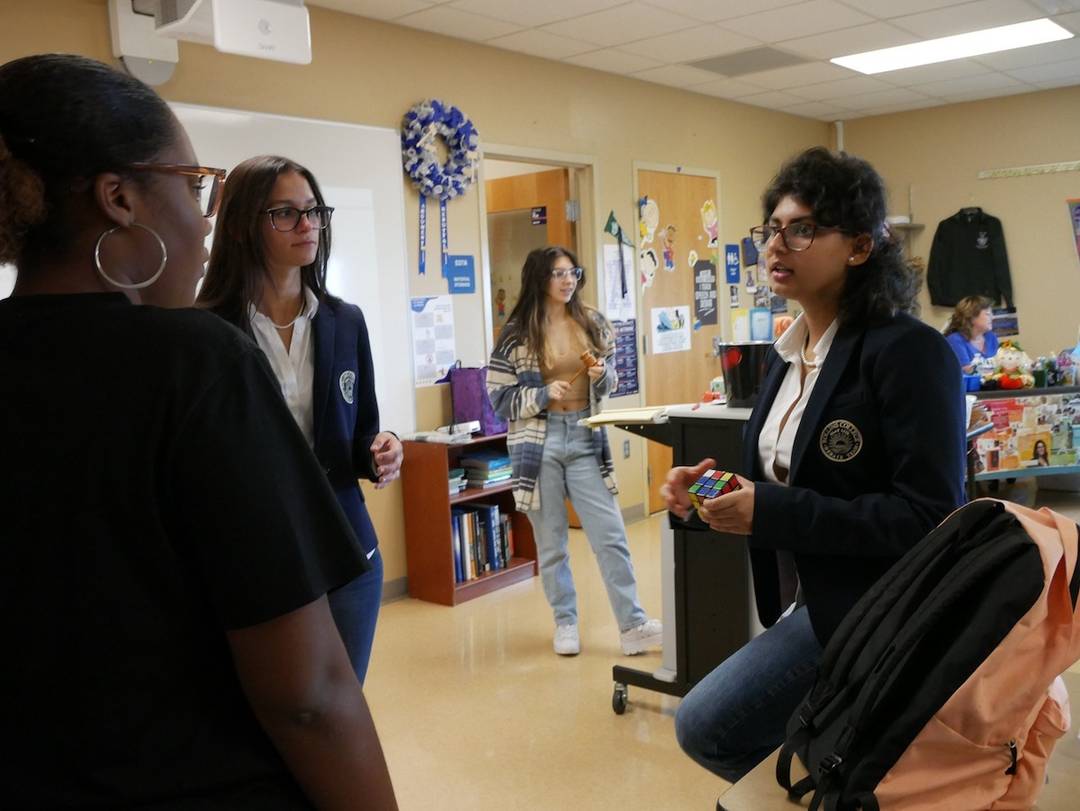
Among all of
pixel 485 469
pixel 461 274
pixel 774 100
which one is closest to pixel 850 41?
pixel 774 100

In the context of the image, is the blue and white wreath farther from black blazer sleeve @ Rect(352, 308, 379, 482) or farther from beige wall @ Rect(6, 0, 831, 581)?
black blazer sleeve @ Rect(352, 308, 379, 482)

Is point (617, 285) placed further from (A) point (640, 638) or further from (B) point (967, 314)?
(A) point (640, 638)

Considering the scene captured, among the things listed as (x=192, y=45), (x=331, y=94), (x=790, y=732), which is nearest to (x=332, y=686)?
(x=790, y=732)

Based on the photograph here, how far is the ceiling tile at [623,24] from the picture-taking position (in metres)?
4.57

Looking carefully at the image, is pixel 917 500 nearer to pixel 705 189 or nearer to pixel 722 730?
pixel 722 730

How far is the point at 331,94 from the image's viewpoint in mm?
4273

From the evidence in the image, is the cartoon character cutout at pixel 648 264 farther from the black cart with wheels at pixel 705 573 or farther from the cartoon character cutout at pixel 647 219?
the black cart with wheels at pixel 705 573

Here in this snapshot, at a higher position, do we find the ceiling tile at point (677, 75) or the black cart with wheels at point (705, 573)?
the ceiling tile at point (677, 75)

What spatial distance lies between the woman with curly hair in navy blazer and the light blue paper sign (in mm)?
2671

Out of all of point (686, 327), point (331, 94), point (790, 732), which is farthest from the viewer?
point (686, 327)

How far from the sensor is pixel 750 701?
1.68m

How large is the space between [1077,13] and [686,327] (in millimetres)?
2792

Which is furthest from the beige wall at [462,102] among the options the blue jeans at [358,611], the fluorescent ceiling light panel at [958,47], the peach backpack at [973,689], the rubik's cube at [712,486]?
the peach backpack at [973,689]

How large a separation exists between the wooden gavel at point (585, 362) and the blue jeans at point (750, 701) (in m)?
1.95
